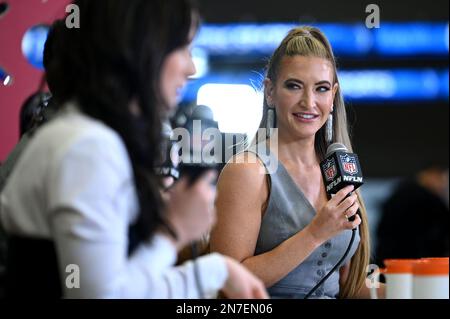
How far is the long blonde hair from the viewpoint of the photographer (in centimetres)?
229

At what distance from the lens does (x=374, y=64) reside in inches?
198

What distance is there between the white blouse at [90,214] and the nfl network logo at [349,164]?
2.48 feet

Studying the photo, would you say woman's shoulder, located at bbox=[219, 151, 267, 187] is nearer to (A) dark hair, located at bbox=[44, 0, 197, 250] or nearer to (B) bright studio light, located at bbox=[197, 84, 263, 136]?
(B) bright studio light, located at bbox=[197, 84, 263, 136]

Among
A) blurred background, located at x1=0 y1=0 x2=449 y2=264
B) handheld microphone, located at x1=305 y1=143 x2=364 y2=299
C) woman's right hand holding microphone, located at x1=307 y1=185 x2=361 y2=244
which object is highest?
blurred background, located at x1=0 y1=0 x2=449 y2=264

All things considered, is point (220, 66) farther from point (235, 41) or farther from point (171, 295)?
point (171, 295)

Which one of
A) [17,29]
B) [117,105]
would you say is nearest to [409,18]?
[17,29]

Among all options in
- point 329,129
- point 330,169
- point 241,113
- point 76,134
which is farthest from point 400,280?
point 241,113

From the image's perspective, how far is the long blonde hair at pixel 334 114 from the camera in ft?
7.51

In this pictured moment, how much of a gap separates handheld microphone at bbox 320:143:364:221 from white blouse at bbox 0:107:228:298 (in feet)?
2.44

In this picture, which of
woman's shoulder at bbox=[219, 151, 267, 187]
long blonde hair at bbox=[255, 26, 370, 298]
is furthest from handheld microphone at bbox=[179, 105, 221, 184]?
long blonde hair at bbox=[255, 26, 370, 298]

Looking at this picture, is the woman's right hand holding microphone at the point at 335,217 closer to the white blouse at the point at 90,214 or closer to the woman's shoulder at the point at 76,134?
the white blouse at the point at 90,214

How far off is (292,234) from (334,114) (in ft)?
1.20

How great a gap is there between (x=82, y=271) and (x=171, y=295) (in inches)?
5.9

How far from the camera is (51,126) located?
1.38 meters
